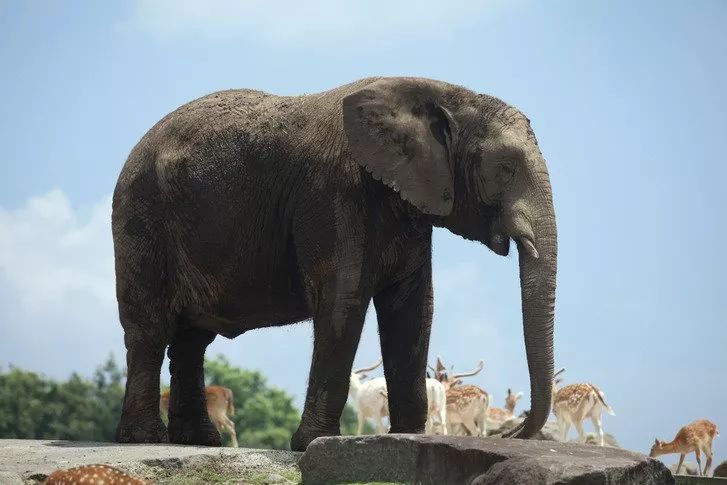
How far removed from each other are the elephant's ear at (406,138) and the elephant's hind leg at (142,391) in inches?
123

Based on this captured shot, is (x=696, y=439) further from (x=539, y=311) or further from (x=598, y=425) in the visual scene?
(x=539, y=311)

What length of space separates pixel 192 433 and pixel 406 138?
170 inches

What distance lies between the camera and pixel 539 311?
10.3 metres

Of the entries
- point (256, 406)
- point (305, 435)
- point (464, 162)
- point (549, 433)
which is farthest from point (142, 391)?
point (256, 406)

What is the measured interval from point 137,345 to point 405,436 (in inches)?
161

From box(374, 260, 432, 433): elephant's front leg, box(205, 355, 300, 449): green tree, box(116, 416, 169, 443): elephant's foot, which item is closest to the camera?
box(374, 260, 432, 433): elephant's front leg

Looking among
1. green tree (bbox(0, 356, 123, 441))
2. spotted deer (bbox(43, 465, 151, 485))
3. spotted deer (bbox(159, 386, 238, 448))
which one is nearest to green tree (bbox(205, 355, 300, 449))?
green tree (bbox(0, 356, 123, 441))

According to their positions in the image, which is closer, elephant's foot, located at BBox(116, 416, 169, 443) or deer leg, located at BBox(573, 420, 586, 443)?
elephant's foot, located at BBox(116, 416, 169, 443)

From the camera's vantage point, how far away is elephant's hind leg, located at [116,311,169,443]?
12.5 metres

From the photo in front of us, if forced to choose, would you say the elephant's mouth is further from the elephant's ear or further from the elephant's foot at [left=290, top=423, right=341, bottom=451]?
the elephant's foot at [left=290, top=423, right=341, bottom=451]

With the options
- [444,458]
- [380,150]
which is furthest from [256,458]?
[380,150]

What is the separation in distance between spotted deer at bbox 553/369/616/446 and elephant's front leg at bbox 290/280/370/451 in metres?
10.1

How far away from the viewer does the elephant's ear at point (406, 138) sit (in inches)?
431

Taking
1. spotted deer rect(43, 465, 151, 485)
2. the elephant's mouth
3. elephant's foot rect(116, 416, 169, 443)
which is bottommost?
spotted deer rect(43, 465, 151, 485)
